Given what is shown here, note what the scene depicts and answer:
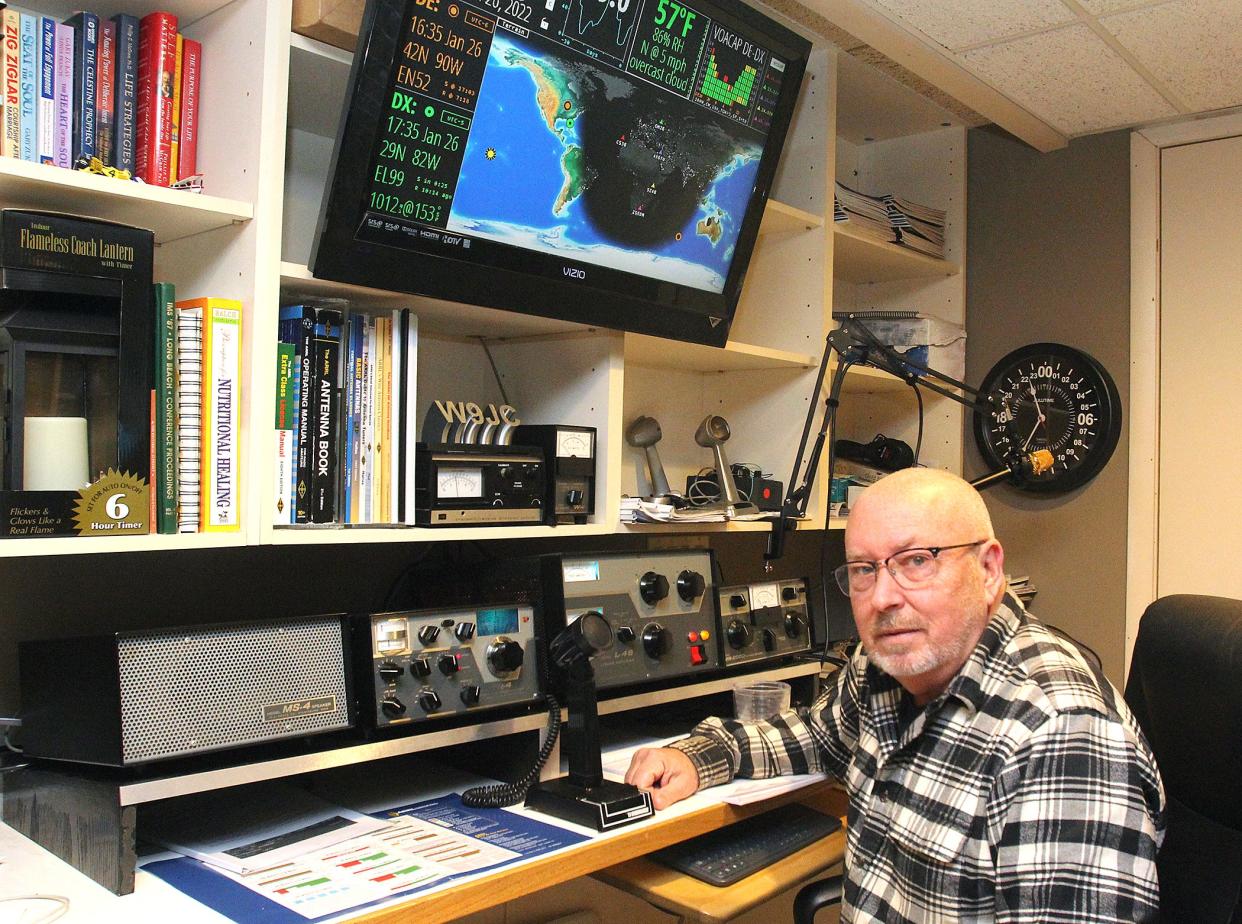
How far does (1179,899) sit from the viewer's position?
4.69 ft

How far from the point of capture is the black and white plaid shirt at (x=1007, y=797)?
4.33 feet

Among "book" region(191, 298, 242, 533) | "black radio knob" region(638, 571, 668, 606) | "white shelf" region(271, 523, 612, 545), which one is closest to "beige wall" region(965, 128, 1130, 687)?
"black radio knob" region(638, 571, 668, 606)

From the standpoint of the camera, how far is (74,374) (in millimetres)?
1365

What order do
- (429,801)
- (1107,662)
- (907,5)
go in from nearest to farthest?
(429,801), (907,5), (1107,662)

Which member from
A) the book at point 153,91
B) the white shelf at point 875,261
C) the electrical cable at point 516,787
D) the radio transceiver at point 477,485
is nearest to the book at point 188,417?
the book at point 153,91

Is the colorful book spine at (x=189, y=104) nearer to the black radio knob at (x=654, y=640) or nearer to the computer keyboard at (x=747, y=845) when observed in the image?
the black radio knob at (x=654, y=640)

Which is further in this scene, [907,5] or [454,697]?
[907,5]

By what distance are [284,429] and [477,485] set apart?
1.21 ft

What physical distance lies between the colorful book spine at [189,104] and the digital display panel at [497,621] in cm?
81

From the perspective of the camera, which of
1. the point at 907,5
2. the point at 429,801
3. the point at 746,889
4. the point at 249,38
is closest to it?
the point at 249,38

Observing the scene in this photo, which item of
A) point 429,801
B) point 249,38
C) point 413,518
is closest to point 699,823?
point 429,801

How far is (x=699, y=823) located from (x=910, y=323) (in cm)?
174

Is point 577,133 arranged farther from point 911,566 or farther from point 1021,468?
point 1021,468

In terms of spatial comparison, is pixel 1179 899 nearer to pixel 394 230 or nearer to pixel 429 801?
pixel 429 801
